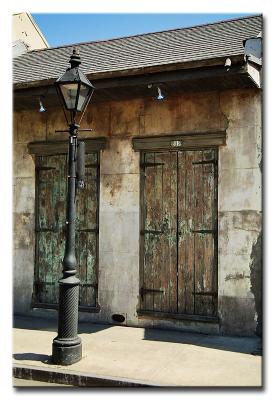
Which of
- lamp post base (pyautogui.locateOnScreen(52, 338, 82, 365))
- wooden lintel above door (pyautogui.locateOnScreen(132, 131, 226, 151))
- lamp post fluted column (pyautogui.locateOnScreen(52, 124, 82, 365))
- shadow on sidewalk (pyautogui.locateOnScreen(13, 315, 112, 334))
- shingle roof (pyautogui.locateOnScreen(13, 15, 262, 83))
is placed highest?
Result: shingle roof (pyautogui.locateOnScreen(13, 15, 262, 83))

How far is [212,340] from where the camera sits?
654 cm

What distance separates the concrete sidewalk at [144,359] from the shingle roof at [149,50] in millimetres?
4233

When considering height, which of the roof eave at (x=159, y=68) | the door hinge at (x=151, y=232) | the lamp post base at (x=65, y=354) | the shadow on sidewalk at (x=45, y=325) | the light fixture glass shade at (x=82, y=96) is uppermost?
the roof eave at (x=159, y=68)

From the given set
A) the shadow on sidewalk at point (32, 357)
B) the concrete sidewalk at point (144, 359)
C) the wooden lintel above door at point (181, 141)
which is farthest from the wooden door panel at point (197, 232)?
the shadow on sidewalk at point (32, 357)

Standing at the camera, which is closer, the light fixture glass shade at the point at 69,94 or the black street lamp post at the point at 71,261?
the black street lamp post at the point at 71,261

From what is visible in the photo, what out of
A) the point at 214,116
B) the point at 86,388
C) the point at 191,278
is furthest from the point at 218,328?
the point at 214,116

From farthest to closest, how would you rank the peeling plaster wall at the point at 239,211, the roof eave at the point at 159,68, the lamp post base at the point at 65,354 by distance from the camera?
1. the peeling plaster wall at the point at 239,211
2. the roof eave at the point at 159,68
3. the lamp post base at the point at 65,354

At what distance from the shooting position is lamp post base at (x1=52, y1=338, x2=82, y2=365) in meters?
5.44

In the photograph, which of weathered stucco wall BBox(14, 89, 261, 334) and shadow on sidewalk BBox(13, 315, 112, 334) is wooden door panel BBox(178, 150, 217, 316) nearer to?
weathered stucco wall BBox(14, 89, 261, 334)

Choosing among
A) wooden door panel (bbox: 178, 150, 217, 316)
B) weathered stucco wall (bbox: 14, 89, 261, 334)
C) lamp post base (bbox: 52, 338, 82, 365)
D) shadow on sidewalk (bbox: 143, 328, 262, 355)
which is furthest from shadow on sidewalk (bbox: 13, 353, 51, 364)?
wooden door panel (bbox: 178, 150, 217, 316)

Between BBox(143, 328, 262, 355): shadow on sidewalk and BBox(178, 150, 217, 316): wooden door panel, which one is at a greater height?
BBox(178, 150, 217, 316): wooden door panel

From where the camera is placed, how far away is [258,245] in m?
6.76

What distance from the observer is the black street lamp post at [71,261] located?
5512mm

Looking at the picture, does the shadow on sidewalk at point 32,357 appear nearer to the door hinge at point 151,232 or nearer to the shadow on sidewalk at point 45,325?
the shadow on sidewalk at point 45,325
